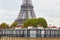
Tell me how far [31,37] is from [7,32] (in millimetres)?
11047

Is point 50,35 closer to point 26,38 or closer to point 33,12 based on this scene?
point 26,38

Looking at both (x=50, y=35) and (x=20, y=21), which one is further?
(x=20, y=21)

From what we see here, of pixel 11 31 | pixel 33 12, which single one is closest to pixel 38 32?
pixel 11 31

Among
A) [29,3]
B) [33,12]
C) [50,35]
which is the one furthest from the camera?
[29,3]

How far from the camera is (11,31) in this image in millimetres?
47469

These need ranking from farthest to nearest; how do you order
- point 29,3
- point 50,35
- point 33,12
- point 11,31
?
point 29,3, point 33,12, point 11,31, point 50,35

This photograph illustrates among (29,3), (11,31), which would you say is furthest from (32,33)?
(29,3)

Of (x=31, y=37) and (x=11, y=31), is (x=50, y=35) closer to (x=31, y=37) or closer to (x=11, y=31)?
(x=31, y=37)

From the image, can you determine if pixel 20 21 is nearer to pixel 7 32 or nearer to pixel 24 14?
pixel 24 14

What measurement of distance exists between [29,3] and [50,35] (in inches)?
4973

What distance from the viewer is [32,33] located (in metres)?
39.9

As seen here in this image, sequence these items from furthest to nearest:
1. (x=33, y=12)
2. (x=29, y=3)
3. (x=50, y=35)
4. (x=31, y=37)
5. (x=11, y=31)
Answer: (x=29, y=3) → (x=33, y=12) → (x=11, y=31) → (x=50, y=35) → (x=31, y=37)

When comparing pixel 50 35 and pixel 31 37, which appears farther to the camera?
pixel 50 35

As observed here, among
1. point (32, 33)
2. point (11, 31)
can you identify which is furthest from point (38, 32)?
point (11, 31)
